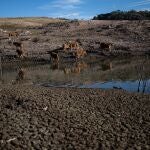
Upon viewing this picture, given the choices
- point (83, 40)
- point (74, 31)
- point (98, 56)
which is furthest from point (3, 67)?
point (74, 31)

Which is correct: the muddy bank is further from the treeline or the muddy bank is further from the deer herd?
the treeline

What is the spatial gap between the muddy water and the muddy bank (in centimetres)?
556

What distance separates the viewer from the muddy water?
26.7 metres

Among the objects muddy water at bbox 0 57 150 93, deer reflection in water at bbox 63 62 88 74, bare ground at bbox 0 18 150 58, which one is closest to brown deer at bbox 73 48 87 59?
bare ground at bbox 0 18 150 58

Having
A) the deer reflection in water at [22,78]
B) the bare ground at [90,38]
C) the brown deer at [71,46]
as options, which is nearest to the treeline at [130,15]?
the bare ground at [90,38]

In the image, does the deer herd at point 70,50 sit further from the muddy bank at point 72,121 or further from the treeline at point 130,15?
the treeline at point 130,15

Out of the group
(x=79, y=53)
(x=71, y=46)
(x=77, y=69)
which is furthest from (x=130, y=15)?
(x=77, y=69)

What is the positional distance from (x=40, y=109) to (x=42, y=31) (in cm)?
4598

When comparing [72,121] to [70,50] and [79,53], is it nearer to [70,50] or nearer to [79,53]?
[79,53]

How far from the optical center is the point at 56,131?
47.2 ft

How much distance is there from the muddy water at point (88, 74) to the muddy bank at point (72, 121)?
18.3 ft

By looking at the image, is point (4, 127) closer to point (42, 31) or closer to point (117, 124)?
point (117, 124)

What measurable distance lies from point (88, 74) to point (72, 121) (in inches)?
639

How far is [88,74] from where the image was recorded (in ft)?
103
